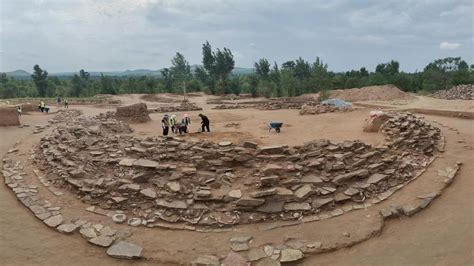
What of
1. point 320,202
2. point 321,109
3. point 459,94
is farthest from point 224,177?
point 459,94

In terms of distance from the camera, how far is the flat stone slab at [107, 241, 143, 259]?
6.31m

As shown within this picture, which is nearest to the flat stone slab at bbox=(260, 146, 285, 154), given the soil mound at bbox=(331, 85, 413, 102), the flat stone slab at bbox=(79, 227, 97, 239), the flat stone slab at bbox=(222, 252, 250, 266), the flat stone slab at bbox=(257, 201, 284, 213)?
the flat stone slab at bbox=(257, 201, 284, 213)

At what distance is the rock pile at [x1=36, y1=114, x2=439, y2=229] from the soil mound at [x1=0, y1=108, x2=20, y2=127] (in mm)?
8657

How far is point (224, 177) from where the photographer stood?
28.5ft

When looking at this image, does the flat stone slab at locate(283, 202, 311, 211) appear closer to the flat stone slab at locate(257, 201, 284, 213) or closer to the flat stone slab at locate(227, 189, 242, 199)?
the flat stone slab at locate(257, 201, 284, 213)

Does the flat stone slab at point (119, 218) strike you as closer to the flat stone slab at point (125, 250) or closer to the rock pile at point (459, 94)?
the flat stone slab at point (125, 250)

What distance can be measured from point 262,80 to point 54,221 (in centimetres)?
4529

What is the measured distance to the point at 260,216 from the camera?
24.6 feet

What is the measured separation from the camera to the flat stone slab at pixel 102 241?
21.9 feet

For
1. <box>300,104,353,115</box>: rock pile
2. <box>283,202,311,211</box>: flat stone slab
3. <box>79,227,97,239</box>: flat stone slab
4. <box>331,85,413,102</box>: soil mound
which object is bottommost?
<box>79,227,97,239</box>: flat stone slab

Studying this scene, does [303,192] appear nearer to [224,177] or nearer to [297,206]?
[297,206]

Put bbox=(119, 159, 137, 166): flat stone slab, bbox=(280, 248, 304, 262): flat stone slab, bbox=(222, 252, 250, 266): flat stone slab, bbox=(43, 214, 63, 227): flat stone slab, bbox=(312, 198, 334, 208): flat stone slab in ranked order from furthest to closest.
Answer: bbox=(119, 159, 137, 166): flat stone slab
bbox=(312, 198, 334, 208): flat stone slab
bbox=(43, 214, 63, 227): flat stone slab
bbox=(280, 248, 304, 262): flat stone slab
bbox=(222, 252, 250, 266): flat stone slab

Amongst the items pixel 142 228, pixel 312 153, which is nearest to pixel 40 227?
pixel 142 228

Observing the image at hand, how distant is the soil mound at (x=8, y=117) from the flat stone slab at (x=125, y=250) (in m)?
14.8
